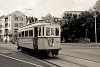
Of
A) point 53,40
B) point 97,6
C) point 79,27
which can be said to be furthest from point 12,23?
point 53,40

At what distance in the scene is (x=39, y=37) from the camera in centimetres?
2139

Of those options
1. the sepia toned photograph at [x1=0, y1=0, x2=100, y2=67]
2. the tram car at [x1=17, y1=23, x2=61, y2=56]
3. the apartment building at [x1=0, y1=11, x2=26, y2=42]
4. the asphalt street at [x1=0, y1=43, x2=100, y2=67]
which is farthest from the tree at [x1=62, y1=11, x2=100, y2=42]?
the tram car at [x1=17, y1=23, x2=61, y2=56]

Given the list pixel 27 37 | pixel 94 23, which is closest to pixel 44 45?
pixel 27 37

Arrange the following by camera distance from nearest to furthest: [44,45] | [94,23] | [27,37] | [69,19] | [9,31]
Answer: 1. [44,45]
2. [27,37]
3. [94,23]
4. [69,19]
5. [9,31]

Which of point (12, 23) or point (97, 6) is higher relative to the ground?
point (97, 6)

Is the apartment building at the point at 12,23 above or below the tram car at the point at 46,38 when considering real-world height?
above

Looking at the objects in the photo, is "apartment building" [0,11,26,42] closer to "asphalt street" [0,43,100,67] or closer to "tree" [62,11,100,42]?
"tree" [62,11,100,42]

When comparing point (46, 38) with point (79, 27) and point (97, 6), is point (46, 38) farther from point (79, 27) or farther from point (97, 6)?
point (97, 6)

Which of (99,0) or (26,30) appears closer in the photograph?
(26,30)

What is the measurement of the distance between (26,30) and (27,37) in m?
1.03

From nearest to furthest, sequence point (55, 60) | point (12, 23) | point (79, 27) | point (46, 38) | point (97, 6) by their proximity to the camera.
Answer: point (55, 60), point (46, 38), point (79, 27), point (97, 6), point (12, 23)

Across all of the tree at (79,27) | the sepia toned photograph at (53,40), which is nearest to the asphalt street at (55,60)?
the sepia toned photograph at (53,40)

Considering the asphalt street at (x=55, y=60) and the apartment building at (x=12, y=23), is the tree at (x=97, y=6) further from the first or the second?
the asphalt street at (x=55, y=60)

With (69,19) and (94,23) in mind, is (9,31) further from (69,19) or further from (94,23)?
(94,23)
